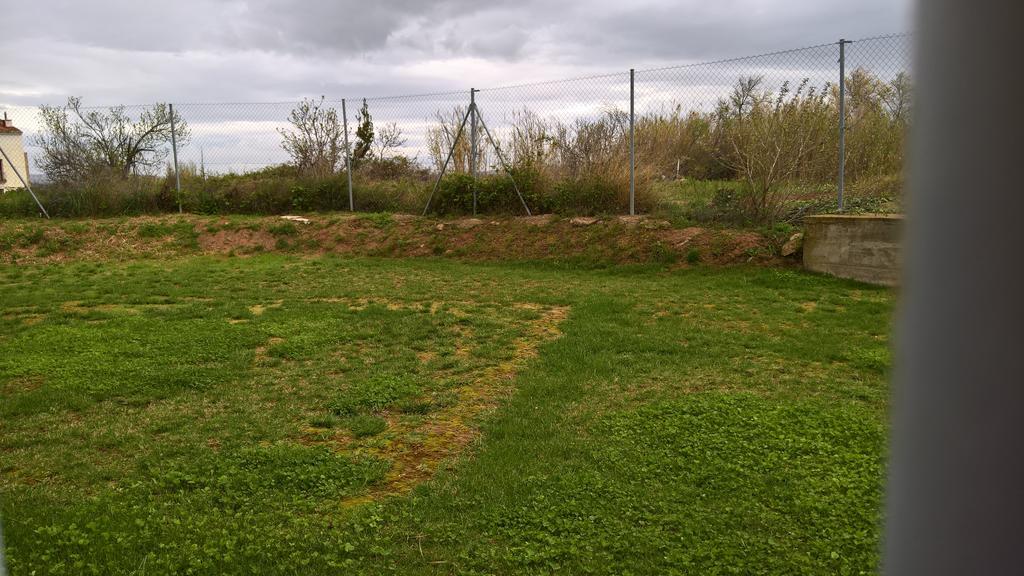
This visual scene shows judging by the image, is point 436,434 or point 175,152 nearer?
point 436,434

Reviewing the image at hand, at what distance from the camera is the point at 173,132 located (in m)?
15.2

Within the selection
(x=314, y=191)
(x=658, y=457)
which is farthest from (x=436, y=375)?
(x=314, y=191)

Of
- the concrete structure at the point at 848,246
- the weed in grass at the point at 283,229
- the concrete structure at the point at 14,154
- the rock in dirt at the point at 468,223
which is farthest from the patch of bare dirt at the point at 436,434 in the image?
the concrete structure at the point at 14,154

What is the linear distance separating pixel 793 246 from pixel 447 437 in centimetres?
712

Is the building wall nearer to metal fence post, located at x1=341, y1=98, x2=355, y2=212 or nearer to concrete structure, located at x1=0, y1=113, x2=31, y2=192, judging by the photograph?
concrete structure, located at x1=0, y1=113, x2=31, y2=192

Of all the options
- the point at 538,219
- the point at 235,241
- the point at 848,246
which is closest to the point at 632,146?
the point at 538,219

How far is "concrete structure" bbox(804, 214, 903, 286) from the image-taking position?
8.55 meters

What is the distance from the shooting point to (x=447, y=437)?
418 cm

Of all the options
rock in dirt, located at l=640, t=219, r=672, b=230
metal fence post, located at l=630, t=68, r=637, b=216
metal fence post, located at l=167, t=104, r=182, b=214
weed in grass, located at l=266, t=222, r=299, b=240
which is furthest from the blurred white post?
metal fence post, located at l=167, t=104, r=182, b=214

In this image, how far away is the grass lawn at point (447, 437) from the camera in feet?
9.53

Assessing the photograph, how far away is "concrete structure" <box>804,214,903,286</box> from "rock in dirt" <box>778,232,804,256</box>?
0.18 meters

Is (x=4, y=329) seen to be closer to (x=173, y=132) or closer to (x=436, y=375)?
(x=436, y=375)

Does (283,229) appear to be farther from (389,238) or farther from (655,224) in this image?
(655,224)

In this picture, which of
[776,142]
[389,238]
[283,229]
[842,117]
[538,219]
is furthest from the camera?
[283,229]
